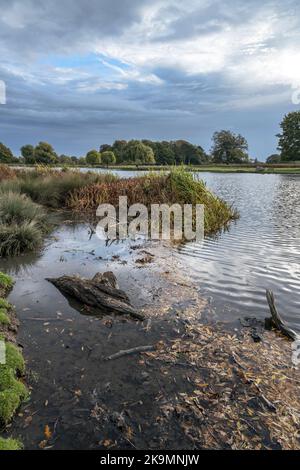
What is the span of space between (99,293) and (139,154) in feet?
227

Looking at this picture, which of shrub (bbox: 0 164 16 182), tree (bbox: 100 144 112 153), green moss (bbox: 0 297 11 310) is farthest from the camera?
tree (bbox: 100 144 112 153)

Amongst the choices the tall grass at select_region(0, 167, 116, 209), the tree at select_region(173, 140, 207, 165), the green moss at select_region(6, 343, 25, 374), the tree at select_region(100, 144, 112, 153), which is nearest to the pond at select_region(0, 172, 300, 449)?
the green moss at select_region(6, 343, 25, 374)

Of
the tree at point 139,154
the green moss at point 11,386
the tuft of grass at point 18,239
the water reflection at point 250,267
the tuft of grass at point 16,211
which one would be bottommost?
the green moss at point 11,386

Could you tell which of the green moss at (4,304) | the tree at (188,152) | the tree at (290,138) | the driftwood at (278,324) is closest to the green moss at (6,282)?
the green moss at (4,304)

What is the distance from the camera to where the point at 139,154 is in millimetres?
72250

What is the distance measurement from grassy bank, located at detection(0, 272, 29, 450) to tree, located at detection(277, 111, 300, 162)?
245 ft

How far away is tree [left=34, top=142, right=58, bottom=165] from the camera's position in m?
42.3

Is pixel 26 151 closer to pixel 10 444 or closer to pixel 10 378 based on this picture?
pixel 10 378

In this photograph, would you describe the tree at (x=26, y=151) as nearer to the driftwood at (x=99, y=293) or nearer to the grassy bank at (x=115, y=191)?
the grassy bank at (x=115, y=191)

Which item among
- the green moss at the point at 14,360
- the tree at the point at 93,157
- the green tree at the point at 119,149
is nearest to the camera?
the green moss at the point at 14,360

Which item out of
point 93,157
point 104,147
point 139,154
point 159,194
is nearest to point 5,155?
point 93,157

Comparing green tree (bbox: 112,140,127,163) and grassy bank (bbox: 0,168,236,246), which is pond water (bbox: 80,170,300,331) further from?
green tree (bbox: 112,140,127,163)

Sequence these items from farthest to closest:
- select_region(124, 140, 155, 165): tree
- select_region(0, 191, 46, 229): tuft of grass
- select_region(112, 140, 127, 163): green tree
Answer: select_region(112, 140, 127, 163): green tree
select_region(124, 140, 155, 165): tree
select_region(0, 191, 46, 229): tuft of grass

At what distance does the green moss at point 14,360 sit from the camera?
361 centimetres
